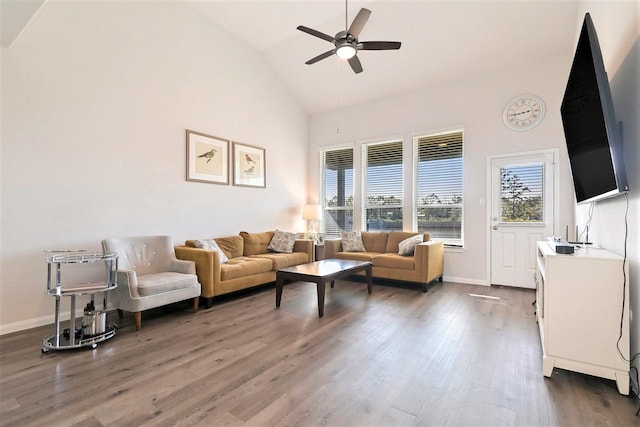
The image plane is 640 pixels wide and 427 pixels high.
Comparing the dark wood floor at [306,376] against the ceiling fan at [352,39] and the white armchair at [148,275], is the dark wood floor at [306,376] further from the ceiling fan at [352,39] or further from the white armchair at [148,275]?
the ceiling fan at [352,39]

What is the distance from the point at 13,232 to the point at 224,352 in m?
2.44

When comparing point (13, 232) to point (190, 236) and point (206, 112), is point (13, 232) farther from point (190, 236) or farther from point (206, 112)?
point (206, 112)

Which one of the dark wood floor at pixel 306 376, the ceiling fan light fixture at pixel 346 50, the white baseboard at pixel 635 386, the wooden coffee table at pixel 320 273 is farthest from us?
the wooden coffee table at pixel 320 273

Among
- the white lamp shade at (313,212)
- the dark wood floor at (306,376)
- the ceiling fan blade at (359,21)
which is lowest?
the dark wood floor at (306,376)

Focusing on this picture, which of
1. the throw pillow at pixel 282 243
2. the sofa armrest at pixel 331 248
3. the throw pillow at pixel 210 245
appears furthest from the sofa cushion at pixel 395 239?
the throw pillow at pixel 210 245

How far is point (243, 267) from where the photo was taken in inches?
162

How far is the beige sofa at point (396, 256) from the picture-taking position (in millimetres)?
4457

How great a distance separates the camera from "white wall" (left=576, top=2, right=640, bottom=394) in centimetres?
188

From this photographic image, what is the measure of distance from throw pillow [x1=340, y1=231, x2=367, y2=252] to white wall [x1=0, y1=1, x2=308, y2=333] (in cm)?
174

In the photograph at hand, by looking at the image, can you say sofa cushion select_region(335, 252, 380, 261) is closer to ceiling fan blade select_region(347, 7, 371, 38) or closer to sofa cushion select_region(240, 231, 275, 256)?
sofa cushion select_region(240, 231, 275, 256)

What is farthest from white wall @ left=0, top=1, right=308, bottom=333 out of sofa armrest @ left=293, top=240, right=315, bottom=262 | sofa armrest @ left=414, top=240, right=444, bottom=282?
sofa armrest @ left=414, top=240, right=444, bottom=282

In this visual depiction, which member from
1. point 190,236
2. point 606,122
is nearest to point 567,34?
point 606,122

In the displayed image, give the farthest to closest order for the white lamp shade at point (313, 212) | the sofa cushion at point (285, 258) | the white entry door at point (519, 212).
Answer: the white lamp shade at point (313, 212) → the sofa cushion at point (285, 258) → the white entry door at point (519, 212)

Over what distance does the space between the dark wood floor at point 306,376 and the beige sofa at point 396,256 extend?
110 centimetres
